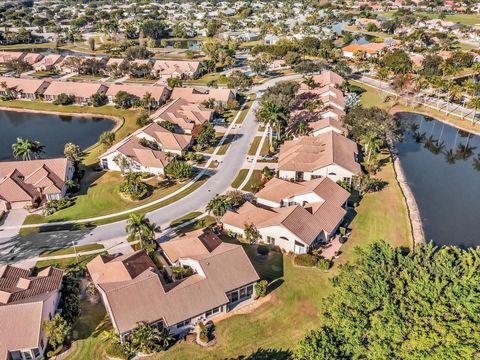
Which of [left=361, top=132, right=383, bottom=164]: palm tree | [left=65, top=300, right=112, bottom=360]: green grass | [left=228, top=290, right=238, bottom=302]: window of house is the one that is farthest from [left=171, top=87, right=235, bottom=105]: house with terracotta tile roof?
[left=65, top=300, right=112, bottom=360]: green grass

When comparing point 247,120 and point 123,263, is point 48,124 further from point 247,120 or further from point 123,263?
point 123,263

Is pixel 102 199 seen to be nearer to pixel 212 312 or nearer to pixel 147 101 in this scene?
pixel 212 312

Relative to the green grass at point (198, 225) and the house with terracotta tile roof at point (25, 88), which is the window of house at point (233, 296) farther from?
the house with terracotta tile roof at point (25, 88)

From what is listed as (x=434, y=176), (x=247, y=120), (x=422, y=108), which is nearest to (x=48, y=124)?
(x=247, y=120)

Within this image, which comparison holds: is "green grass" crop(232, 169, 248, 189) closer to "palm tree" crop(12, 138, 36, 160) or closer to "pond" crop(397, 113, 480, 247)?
"pond" crop(397, 113, 480, 247)

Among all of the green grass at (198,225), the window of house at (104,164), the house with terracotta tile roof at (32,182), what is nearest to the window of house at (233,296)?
the green grass at (198,225)

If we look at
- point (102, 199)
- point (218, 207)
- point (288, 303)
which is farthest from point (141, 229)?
point (288, 303)
